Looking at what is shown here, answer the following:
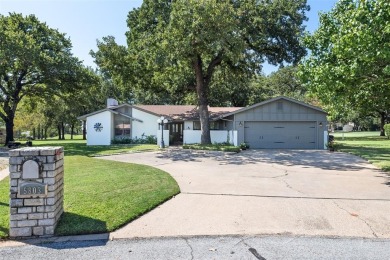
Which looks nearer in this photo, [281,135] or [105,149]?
[105,149]

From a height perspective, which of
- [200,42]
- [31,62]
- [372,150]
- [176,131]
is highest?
[200,42]

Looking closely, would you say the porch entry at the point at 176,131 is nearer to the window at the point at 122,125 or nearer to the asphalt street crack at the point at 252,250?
the window at the point at 122,125

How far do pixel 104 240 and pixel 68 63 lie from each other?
2381cm

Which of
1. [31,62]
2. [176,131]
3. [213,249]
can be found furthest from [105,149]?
[213,249]

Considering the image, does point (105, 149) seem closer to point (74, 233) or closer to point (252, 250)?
point (74, 233)

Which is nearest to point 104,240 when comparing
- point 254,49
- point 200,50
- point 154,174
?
point 154,174

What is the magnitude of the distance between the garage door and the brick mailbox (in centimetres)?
1994

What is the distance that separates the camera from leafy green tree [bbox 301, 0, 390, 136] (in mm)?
8266

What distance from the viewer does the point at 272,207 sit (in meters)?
6.51

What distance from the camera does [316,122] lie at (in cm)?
2347

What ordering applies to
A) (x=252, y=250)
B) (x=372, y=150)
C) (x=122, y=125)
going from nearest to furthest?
(x=252, y=250) < (x=372, y=150) < (x=122, y=125)

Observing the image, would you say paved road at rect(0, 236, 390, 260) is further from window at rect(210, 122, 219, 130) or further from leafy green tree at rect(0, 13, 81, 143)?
window at rect(210, 122, 219, 130)

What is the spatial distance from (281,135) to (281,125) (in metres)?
0.76

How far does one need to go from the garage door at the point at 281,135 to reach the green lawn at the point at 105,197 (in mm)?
14355
